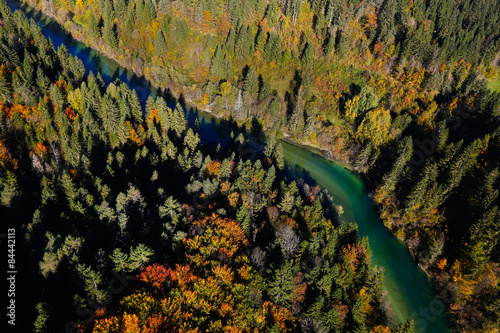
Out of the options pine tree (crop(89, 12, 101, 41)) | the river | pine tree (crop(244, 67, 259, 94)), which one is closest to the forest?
pine tree (crop(244, 67, 259, 94))

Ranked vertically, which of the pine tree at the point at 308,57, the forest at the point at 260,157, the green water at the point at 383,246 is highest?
the pine tree at the point at 308,57

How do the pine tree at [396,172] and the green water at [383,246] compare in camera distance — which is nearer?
the green water at [383,246]

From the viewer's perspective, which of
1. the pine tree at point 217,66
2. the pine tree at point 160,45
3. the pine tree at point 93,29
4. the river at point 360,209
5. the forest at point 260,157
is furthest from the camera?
the pine tree at point 93,29

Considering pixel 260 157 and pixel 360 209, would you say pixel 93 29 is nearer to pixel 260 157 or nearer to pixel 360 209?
pixel 260 157

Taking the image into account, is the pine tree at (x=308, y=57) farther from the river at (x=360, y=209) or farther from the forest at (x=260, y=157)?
the river at (x=360, y=209)

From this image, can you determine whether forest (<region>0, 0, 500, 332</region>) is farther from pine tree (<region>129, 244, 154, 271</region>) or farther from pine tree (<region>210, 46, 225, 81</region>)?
pine tree (<region>210, 46, 225, 81</region>)

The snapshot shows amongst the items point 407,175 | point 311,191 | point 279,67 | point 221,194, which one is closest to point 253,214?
point 221,194

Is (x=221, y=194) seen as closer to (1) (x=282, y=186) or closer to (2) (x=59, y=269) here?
(1) (x=282, y=186)

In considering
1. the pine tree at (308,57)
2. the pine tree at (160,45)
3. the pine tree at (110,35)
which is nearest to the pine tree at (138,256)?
the pine tree at (160,45)
